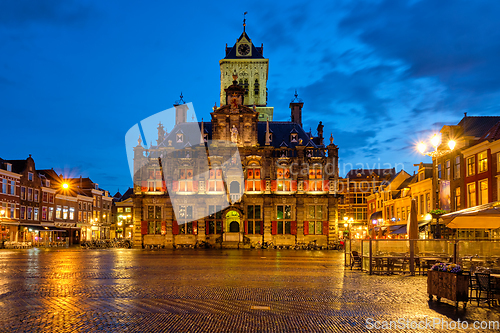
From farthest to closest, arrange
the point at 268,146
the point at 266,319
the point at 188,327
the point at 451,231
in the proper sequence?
the point at 268,146, the point at 451,231, the point at 266,319, the point at 188,327

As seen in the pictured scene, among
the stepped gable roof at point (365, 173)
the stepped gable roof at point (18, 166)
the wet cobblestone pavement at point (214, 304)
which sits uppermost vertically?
the stepped gable roof at point (365, 173)

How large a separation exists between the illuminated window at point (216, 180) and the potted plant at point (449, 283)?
40344 millimetres

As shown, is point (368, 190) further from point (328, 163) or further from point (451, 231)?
point (451, 231)

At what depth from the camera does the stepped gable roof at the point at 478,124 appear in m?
32.8

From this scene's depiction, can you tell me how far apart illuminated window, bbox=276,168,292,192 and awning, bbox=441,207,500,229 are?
35.1 m

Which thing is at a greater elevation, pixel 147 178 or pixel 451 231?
pixel 147 178

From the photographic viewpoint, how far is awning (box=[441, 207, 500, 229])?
15.0m

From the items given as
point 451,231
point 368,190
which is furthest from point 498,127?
point 368,190

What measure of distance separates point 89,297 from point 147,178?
4133 centimetres

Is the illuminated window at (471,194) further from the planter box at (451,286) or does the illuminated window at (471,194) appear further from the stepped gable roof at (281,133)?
the stepped gable roof at (281,133)

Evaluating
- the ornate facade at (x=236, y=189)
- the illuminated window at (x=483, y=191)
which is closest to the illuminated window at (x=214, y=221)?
the ornate facade at (x=236, y=189)

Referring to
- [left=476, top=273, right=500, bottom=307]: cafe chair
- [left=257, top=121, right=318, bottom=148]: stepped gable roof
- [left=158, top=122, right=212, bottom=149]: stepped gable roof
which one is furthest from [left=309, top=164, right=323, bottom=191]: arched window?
[left=476, top=273, right=500, bottom=307]: cafe chair

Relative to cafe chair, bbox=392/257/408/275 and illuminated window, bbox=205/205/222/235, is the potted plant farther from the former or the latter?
illuminated window, bbox=205/205/222/235

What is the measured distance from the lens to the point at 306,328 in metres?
9.08
